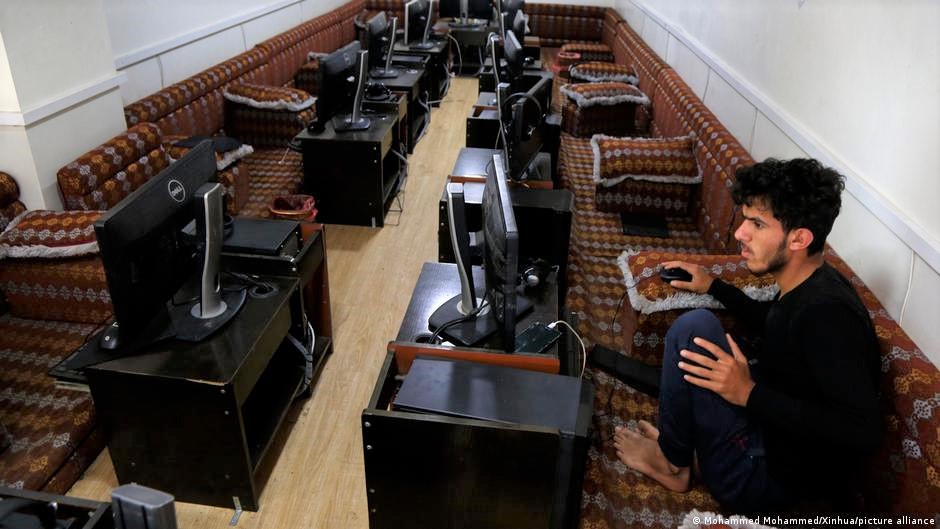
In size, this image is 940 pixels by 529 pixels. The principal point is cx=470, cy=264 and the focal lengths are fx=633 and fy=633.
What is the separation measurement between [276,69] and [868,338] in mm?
4777

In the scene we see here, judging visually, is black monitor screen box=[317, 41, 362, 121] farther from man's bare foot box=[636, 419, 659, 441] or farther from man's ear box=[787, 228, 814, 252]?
man's ear box=[787, 228, 814, 252]

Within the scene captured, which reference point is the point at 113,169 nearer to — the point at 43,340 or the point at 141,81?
the point at 43,340

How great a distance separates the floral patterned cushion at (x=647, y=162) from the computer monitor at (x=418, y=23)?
2.99 meters

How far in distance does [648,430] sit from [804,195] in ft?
2.80

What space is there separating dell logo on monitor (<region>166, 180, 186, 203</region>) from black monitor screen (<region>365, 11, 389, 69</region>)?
281cm

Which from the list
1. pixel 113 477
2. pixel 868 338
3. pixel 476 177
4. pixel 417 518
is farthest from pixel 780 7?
pixel 113 477

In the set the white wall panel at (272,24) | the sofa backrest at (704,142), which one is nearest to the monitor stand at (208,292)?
the sofa backrest at (704,142)

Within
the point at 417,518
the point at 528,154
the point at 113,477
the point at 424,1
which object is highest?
the point at 424,1

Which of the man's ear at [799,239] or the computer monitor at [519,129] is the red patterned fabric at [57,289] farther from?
the man's ear at [799,239]

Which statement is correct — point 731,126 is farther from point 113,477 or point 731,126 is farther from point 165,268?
point 113,477

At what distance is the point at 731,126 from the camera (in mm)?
3311

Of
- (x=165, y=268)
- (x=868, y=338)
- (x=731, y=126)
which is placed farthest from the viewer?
(x=731, y=126)

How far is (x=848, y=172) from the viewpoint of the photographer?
2.11m

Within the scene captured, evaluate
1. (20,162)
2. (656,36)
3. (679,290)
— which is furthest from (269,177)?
(656,36)
